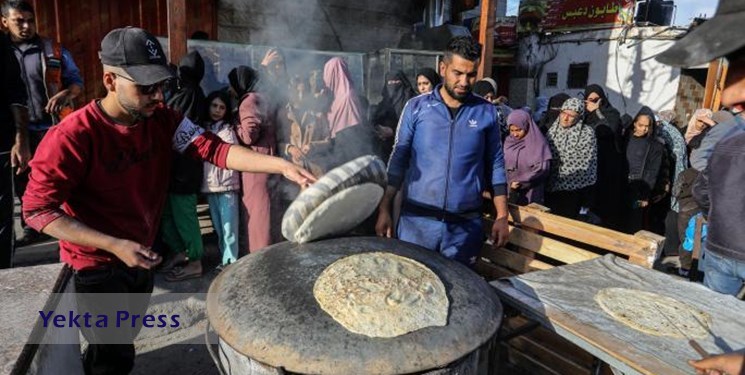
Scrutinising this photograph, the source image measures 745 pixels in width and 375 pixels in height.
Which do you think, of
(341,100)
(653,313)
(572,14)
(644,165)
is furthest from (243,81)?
(572,14)

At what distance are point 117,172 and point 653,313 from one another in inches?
105

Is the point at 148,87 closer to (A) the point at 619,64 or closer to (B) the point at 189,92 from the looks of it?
(B) the point at 189,92

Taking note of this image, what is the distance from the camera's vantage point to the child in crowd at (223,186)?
404 centimetres

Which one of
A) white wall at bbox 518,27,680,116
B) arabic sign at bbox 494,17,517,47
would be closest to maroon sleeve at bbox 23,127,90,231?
white wall at bbox 518,27,680,116

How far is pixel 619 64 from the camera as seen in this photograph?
1309 centimetres

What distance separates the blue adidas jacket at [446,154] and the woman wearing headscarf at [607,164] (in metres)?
2.87

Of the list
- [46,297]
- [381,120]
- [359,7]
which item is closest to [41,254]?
[46,297]

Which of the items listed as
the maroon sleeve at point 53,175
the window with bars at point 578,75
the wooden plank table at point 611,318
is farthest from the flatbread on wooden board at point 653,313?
the window with bars at point 578,75

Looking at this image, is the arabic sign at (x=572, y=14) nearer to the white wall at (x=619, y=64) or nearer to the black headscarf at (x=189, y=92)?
the white wall at (x=619, y=64)

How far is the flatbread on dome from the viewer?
1834 mm

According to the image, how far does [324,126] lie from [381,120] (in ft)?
2.61

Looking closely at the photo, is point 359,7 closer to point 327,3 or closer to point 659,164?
point 327,3

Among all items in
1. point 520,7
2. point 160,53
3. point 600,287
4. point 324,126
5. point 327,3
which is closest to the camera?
point 160,53

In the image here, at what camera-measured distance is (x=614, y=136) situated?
5.21 meters
